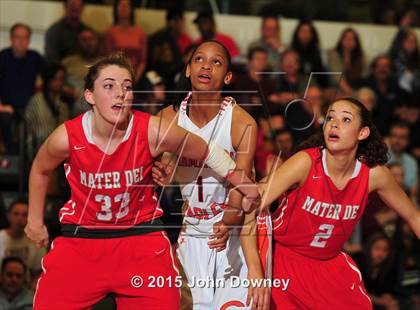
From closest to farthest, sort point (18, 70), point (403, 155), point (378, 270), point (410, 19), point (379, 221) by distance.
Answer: point (378, 270) < point (18, 70) < point (379, 221) < point (403, 155) < point (410, 19)

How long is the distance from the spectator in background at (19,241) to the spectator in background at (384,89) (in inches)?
165

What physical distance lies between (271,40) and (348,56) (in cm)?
97

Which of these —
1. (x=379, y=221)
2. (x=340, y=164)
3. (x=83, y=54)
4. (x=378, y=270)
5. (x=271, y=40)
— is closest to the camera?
(x=340, y=164)

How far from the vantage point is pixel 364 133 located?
5680 millimetres

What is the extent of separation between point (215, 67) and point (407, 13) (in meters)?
6.31

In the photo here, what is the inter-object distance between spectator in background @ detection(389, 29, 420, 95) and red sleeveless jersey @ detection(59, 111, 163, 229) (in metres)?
6.02

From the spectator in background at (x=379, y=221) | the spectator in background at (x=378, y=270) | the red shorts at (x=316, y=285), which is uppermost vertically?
the red shorts at (x=316, y=285)

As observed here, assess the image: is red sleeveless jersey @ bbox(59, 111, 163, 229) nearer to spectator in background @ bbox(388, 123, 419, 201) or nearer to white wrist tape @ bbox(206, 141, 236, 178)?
white wrist tape @ bbox(206, 141, 236, 178)

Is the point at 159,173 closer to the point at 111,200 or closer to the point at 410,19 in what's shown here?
the point at 111,200

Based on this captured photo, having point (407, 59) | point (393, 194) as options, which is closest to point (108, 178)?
point (393, 194)

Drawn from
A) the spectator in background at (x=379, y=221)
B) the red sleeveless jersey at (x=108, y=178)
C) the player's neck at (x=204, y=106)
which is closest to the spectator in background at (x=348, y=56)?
the spectator in background at (x=379, y=221)

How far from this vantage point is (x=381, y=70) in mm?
10383

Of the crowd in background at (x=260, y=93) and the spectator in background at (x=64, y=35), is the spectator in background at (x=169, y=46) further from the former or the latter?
the spectator in background at (x=64, y=35)

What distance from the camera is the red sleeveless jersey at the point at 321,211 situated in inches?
219
